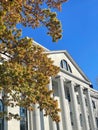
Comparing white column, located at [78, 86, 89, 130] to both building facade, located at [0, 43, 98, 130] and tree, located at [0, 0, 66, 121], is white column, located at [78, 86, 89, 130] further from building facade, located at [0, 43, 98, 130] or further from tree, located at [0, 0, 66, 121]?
tree, located at [0, 0, 66, 121]

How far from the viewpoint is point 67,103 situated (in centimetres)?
3994

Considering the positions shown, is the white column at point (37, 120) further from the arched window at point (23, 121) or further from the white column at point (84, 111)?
the white column at point (84, 111)

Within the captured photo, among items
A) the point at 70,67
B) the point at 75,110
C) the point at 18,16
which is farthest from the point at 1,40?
the point at 70,67

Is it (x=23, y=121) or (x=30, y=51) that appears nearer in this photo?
(x=30, y=51)

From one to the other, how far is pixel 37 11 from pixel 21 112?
19631 millimetres

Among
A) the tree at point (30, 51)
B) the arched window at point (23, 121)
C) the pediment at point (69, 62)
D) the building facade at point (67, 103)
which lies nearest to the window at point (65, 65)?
the building facade at point (67, 103)

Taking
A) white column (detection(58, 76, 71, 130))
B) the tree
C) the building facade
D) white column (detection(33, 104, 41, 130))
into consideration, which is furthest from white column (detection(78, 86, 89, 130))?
the tree

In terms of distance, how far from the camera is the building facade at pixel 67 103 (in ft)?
104

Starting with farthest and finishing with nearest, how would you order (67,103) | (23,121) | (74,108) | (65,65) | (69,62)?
(69,62)
(65,65)
(67,103)
(74,108)
(23,121)

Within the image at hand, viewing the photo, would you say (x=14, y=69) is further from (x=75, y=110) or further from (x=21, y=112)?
(x=75, y=110)

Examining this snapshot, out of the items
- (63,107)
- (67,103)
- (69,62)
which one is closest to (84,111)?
(67,103)

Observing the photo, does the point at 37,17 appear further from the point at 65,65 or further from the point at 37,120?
the point at 65,65

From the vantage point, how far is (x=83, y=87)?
43.2m

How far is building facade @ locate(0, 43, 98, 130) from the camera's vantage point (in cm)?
3155
